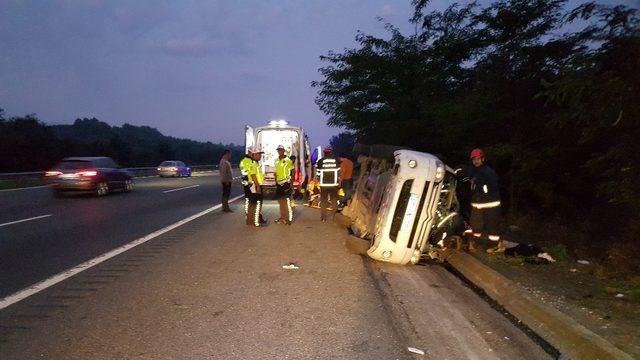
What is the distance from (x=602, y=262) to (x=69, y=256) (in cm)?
801

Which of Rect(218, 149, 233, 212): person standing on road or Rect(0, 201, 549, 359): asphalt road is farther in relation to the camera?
Rect(218, 149, 233, 212): person standing on road

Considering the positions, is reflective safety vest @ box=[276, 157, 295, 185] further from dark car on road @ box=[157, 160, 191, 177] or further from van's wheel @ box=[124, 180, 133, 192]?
dark car on road @ box=[157, 160, 191, 177]

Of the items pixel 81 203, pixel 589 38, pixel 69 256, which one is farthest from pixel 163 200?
pixel 589 38

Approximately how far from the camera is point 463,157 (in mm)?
13414

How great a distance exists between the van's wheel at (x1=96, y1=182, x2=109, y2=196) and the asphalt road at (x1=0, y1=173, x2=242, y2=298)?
0.38 metres

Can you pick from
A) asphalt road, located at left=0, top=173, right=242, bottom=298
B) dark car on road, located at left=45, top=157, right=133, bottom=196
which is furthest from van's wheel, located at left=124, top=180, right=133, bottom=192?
asphalt road, located at left=0, top=173, right=242, bottom=298

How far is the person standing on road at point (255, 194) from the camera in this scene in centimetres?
1096

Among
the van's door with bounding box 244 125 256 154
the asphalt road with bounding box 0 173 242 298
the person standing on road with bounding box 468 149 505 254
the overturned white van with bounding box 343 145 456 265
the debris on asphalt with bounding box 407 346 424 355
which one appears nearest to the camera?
the debris on asphalt with bounding box 407 346 424 355

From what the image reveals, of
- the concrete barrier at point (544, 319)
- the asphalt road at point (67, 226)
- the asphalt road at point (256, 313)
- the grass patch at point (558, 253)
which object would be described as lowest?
the asphalt road at point (67, 226)

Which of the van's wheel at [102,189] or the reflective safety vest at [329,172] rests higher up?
the reflective safety vest at [329,172]

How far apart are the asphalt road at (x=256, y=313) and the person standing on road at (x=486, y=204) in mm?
1115

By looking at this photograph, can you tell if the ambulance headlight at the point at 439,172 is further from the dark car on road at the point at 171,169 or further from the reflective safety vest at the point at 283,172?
the dark car on road at the point at 171,169

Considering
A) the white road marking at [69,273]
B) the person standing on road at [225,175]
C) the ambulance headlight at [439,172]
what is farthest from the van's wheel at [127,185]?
the ambulance headlight at [439,172]

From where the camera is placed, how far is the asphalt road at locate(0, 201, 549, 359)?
13.5ft
